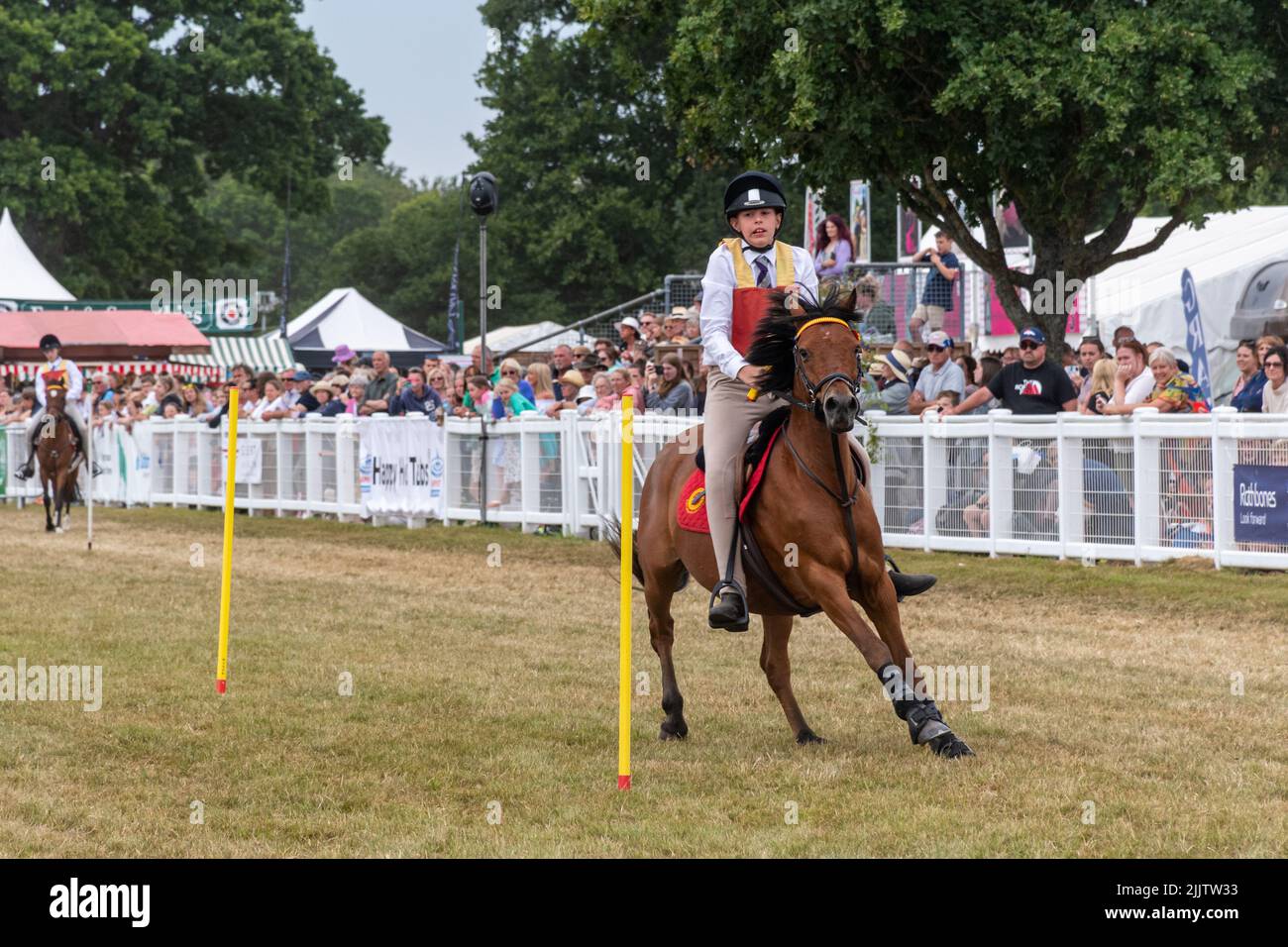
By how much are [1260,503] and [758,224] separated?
24.8 feet

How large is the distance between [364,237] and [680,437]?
8012cm

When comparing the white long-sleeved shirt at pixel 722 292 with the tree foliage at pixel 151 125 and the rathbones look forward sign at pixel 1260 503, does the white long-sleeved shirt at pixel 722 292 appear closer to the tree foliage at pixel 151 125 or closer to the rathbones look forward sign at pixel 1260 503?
the rathbones look forward sign at pixel 1260 503

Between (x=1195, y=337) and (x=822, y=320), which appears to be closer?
(x=822, y=320)

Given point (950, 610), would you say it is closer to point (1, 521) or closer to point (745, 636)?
point (745, 636)

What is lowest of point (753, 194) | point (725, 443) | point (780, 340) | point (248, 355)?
point (725, 443)

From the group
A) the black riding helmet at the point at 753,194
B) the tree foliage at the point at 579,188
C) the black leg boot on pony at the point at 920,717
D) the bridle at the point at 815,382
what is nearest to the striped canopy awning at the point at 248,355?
the tree foliage at the point at 579,188

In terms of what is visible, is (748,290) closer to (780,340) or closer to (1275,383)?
(780,340)

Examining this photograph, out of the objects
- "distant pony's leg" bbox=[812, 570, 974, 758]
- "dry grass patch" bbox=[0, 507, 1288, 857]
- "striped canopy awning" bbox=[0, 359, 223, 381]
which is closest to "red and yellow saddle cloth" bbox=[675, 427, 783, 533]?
"distant pony's leg" bbox=[812, 570, 974, 758]

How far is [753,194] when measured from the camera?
8.66m

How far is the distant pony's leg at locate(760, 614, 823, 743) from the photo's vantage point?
8.73 meters

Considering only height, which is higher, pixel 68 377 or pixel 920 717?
pixel 68 377

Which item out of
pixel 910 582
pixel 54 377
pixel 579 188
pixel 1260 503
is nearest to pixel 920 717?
pixel 910 582

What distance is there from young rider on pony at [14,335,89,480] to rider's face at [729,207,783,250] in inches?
633
